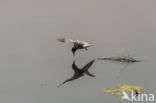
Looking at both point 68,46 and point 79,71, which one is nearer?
point 79,71

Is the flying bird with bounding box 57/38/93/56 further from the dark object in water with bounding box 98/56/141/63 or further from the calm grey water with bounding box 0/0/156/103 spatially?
the dark object in water with bounding box 98/56/141/63

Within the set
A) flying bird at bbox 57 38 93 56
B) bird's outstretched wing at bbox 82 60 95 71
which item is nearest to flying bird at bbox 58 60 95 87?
bird's outstretched wing at bbox 82 60 95 71

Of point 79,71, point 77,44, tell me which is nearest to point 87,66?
point 79,71

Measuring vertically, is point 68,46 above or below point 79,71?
above

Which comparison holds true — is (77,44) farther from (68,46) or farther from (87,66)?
(87,66)

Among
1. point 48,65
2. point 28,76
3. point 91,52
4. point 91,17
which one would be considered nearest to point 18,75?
point 28,76

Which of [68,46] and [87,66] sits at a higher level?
[68,46]

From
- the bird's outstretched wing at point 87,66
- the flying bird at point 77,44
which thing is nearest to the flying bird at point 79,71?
the bird's outstretched wing at point 87,66

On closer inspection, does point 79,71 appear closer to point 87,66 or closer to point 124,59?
point 87,66

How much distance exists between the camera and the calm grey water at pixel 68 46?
6.57 ft

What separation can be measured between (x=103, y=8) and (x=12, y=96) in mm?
924

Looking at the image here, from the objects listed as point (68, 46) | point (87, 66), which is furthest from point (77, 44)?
point (87, 66)

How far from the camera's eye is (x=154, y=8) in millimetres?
2305

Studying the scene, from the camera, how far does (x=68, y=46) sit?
2207mm
